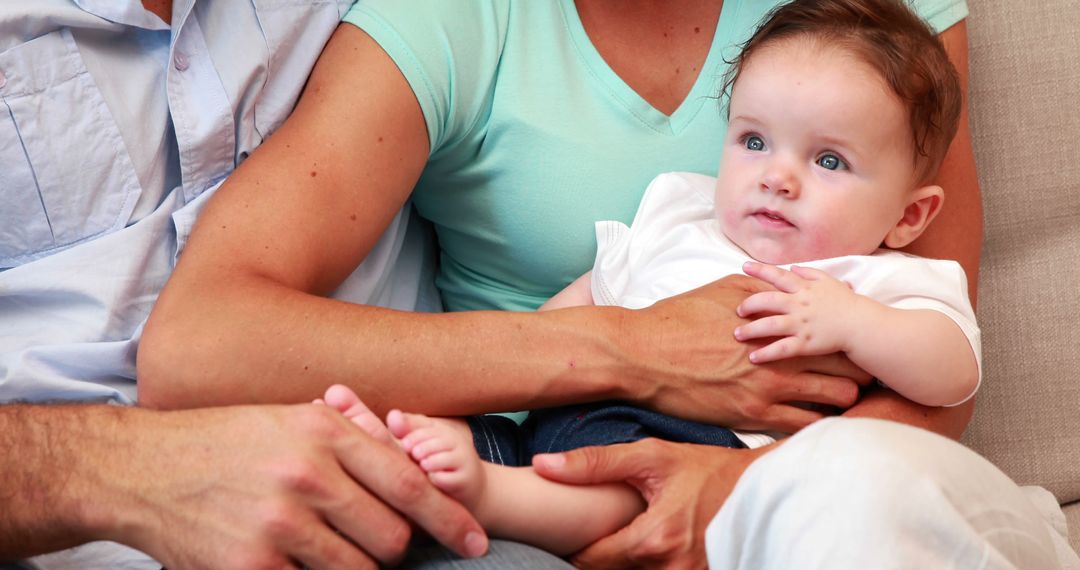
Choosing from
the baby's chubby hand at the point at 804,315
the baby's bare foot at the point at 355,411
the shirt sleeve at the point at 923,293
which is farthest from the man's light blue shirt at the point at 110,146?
the shirt sleeve at the point at 923,293

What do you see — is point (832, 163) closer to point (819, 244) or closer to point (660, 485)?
point (819, 244)

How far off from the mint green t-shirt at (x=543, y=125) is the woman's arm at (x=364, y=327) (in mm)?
94

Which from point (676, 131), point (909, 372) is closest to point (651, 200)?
point (676, 131)

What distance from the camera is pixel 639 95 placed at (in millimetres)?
1461

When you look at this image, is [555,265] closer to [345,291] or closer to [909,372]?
[345,291]

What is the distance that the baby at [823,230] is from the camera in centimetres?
122

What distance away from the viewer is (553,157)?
1.44 m

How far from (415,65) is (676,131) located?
388 millimetres

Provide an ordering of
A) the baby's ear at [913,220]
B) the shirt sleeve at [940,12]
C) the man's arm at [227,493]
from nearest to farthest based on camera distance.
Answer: the man's arm at [227,493] < the baby's ear at [913,220] < the shirt sleeve at [940,12]

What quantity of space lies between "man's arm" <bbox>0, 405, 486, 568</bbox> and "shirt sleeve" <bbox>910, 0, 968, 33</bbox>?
3.24ft

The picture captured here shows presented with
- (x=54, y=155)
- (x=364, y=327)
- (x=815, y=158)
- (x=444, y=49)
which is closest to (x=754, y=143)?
(x=815, y=158)

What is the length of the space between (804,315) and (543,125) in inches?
17.7

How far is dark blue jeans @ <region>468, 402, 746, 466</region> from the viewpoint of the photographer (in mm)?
1243

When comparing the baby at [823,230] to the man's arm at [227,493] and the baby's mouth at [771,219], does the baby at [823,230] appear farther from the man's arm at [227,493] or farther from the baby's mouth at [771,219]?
the man's arm at [227,493]
